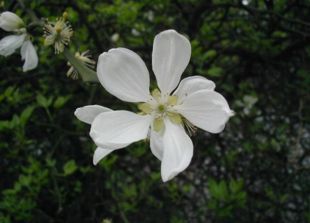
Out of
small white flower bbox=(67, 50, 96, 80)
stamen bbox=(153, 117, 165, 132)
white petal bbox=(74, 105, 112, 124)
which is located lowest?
small white flower bbox=(67, 50, 96, 80)

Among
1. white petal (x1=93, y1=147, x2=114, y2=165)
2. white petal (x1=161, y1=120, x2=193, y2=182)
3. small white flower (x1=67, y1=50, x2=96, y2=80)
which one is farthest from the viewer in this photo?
small white flower (x1=67, y1=50, x2=96, y2=80)

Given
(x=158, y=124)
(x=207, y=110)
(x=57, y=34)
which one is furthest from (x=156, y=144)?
(x=57, y=34)

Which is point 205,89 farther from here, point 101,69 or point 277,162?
point 277,162

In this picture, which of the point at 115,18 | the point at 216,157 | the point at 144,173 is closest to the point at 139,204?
the point at 144,173

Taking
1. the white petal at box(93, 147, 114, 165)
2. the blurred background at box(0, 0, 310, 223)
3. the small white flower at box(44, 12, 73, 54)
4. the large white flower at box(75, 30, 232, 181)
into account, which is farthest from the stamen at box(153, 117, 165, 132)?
the blurred background at box(0, 0, 310, 223)

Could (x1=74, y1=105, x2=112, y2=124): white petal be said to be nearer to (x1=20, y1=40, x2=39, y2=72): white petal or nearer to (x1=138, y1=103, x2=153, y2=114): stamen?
(x1=138, y1=103, x2=153, y2=114): stamen

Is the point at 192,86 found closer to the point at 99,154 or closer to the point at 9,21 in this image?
the point at 99,154
